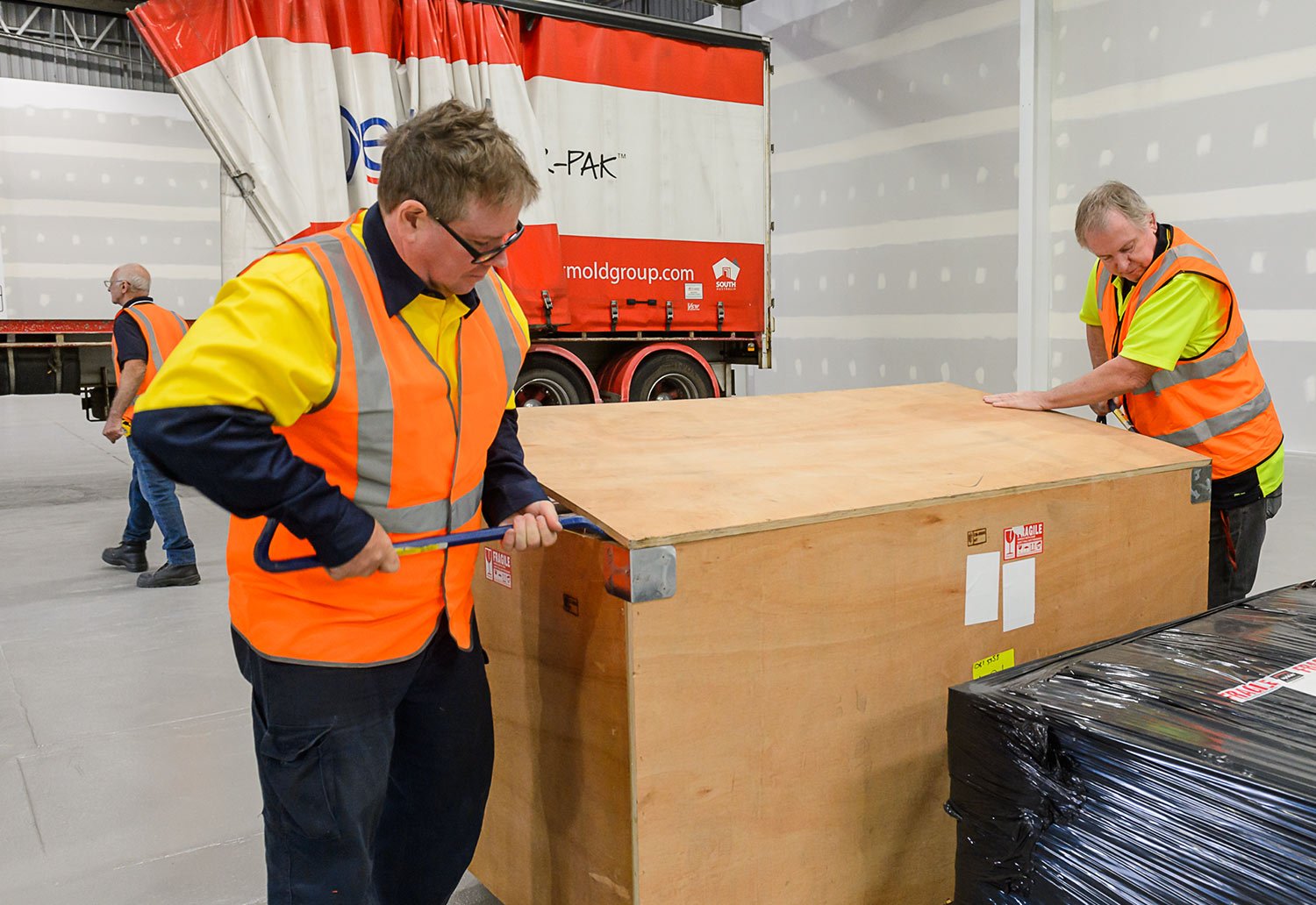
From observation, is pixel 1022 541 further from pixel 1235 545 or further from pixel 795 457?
pixel 1235 545

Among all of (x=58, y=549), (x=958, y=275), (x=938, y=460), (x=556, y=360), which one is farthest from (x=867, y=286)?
(x=938, y=460)

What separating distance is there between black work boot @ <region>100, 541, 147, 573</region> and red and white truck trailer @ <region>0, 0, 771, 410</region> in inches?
68.1

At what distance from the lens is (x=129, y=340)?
216 inches

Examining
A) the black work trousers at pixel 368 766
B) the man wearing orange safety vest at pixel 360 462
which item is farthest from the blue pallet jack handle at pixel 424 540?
the black work trousers at pixel 368 766

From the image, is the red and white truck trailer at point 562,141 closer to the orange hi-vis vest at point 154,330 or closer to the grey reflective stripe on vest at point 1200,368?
the orange hi-vis vest at point 154,330

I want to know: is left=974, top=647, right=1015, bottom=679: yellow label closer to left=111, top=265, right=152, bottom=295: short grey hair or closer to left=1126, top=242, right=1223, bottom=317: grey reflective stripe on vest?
left=1126, top=242, right=1223, bottom=317: grey reflective stripe on vest

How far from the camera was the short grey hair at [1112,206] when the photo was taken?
A: 2.79 m

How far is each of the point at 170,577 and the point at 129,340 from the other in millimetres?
1305

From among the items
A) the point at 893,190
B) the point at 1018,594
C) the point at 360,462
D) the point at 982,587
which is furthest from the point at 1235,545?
the point at 893,190

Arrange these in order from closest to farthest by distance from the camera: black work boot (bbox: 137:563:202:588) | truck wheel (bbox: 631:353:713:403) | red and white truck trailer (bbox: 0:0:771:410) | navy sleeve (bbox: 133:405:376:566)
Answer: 1. navy sleeve (bbox: 133:405:376:566)
2. black work boot (bbox: 137:563:202:588)
3. red and white truck trailer (bbox: 0:0:771:410)
4. truck wheel (bbox: 631:353:713:403)

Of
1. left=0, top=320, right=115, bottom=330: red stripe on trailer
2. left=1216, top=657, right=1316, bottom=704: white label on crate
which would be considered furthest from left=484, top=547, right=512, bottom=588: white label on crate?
left=0, top=320, right=115, bottom=330: red stripe on trailer

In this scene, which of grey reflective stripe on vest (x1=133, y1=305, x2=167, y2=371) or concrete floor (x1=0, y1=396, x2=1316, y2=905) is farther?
grey reflective stripe on vest (x1=133, y1=305, x2=167, y2=371)

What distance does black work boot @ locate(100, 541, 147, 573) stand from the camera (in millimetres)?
5930

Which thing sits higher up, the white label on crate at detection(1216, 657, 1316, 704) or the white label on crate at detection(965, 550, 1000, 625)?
the white label on crate at detection(965, 550, 1000, 625)
